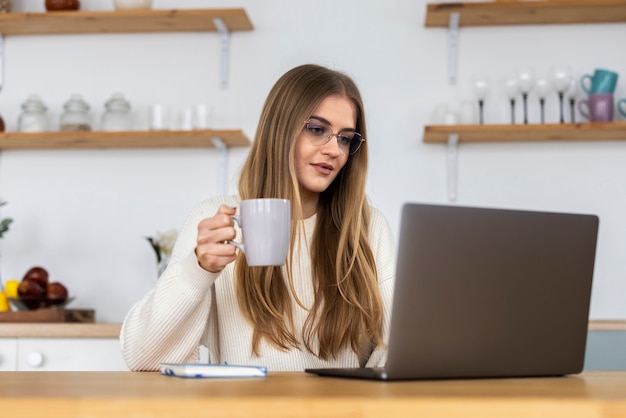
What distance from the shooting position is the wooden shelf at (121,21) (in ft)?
9.91

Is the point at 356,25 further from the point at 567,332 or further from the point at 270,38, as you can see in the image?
the point at 567,332

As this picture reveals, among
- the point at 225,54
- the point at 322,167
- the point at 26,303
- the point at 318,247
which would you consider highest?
the point at 225,54

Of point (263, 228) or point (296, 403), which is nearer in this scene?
point (296, 403)

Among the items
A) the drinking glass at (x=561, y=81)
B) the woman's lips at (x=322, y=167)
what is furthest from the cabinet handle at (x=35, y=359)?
the drinking glass at (x=561, y=81)

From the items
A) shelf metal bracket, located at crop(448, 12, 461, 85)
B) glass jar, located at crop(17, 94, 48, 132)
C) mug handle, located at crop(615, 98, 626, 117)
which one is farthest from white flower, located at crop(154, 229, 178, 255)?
mug handle, located at crop(615, 98, 626, 117)

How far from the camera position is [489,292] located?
977 millimetres

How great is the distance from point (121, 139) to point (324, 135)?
149cm

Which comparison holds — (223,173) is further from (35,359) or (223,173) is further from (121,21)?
(35,359)

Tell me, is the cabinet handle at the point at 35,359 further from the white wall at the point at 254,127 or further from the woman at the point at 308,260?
the woman at the point at 308,260

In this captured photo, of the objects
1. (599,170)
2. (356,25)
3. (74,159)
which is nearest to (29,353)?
(74,159)

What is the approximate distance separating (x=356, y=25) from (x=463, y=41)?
0.39 meters

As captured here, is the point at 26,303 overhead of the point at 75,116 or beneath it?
beneath

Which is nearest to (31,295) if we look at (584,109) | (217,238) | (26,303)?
(26,303)

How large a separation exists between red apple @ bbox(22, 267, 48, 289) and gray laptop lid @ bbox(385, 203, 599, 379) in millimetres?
2170
